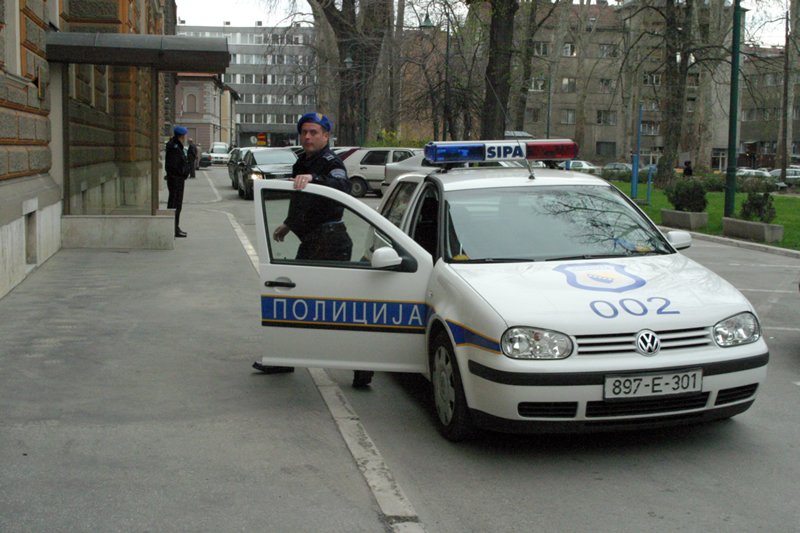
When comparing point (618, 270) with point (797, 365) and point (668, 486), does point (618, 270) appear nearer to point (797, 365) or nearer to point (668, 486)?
point (668, 486)

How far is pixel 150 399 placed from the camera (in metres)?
6.57

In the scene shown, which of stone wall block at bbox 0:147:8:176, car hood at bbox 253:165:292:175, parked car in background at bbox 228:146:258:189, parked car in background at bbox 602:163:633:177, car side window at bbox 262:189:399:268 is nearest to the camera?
car side window at bbox 262:189:399:268

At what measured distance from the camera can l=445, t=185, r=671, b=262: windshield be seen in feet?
20.4

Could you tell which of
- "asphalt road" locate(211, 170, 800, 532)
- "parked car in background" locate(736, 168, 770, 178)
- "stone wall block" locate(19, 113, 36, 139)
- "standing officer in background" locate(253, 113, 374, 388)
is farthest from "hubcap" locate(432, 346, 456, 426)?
"parked car in background" locate(736, 168, 770, 178)

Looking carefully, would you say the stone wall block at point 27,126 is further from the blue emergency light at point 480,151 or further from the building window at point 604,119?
the building window at point 604,119

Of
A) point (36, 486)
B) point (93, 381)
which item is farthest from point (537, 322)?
point (93, 381)

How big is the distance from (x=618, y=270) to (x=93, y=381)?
3.68 meters

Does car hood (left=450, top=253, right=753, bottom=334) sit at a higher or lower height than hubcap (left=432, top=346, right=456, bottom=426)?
higher

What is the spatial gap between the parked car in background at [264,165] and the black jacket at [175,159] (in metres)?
12.9

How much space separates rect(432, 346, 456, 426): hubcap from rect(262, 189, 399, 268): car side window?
92 cm

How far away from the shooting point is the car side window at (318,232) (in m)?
6.40

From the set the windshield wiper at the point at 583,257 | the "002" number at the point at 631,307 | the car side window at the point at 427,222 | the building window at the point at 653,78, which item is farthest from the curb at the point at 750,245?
the "002" number at the point at 631,307

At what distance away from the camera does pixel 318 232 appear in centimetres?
651

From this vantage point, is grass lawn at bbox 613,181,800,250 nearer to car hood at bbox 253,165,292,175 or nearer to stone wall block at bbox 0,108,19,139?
car hood at bbox 253,165,292,175
